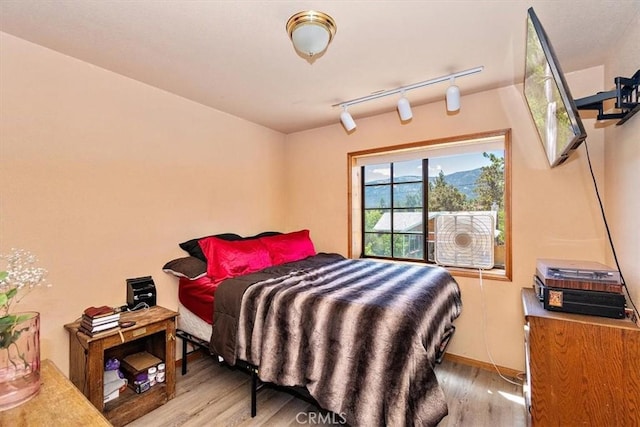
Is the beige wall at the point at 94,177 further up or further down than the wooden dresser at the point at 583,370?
further up

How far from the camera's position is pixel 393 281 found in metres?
2.16

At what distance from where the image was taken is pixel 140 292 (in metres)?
2.26

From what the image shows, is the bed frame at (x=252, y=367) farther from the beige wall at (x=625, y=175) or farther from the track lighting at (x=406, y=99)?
the track lighting at (x=406, y=99)

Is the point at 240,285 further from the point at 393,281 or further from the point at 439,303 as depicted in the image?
the point at 439,303

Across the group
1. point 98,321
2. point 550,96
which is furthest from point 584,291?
point 98,321

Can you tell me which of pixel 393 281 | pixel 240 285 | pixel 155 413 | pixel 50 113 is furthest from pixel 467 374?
pixel 50 113

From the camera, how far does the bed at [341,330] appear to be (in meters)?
1.39

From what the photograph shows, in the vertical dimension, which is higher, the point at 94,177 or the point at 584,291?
the point at 94,177

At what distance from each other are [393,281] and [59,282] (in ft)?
7.80

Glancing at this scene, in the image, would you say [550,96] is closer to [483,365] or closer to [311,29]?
[311,29]

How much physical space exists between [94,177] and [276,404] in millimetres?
2184

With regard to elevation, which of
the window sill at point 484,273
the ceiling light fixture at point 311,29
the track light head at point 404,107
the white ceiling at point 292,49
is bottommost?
the window sill at point 484,273

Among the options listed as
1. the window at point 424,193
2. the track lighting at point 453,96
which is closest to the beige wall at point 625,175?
the window at point 424,193

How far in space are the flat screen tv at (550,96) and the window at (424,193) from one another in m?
0.82
